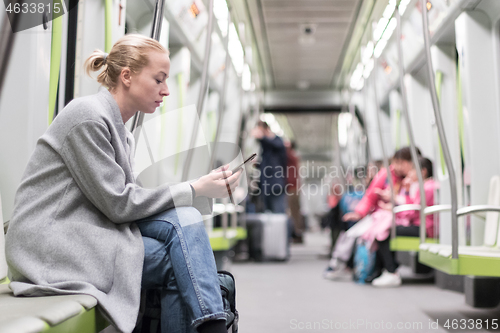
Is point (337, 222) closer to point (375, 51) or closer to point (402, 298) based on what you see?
point (375, 51)

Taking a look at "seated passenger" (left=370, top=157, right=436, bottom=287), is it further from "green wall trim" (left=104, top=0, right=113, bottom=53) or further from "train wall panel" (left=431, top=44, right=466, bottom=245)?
"green wall trim" (left=104, top=0, right=113, bottom=53)

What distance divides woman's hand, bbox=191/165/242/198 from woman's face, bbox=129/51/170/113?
309 millimetres

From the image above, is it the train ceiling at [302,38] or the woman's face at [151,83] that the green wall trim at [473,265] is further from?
the train ceiling at [302,38]

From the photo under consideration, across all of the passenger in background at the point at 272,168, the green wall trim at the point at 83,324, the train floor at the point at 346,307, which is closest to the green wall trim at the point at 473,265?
the train floor at the point at 346,307

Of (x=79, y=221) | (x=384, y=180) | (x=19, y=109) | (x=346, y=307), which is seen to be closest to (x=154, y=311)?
(x=79, y=221)

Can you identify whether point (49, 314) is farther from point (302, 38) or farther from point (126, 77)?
point (302, 38)

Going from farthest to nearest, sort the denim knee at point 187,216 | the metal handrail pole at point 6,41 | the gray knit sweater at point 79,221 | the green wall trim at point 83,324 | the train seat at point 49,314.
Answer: the metal handrail pole at point 6,41 < the denim knee at point 187,216 < the gray knit sweater at point 79,221 < the green wall trim at point 83,324 < the train seat at point 49,314

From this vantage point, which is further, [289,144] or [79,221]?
[289,144]

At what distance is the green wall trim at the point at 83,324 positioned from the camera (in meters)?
1.10

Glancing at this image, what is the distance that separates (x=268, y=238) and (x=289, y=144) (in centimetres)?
193

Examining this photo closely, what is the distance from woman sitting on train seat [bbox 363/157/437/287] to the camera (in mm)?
4277

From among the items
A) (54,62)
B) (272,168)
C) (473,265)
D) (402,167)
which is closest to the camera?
(54,62)

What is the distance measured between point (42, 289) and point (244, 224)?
454 cm

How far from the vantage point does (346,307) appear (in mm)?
3213
